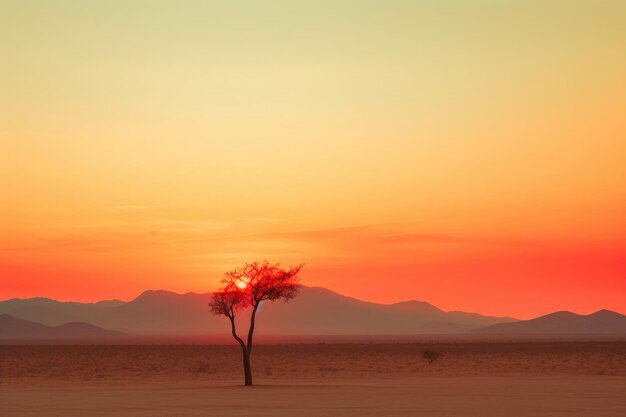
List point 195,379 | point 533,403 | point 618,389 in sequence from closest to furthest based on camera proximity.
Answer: point 533,403, point 618,389, point 195,379

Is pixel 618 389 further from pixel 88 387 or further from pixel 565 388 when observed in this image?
pixel 88 387

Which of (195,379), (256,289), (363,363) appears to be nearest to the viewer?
(256,289)

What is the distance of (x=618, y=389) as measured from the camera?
47.7m

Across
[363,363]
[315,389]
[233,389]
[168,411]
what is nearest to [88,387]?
[233,389]

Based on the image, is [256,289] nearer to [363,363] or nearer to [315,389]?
[315,389]

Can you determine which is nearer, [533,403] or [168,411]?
[168,411]

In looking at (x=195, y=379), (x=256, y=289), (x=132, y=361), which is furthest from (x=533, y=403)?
(x=132, y=361)

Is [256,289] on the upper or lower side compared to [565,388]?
upper

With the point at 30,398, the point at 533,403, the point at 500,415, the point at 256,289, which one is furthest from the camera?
the point at 256,289

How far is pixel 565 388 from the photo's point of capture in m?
48.4

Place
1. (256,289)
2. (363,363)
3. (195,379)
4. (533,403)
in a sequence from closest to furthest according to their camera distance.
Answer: (533,403)
(256,289)
(195,379)
(363,363)

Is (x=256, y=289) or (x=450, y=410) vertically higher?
(x=256, y=289)

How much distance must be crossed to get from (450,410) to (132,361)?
61.6 meters

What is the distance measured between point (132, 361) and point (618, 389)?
5537cm
